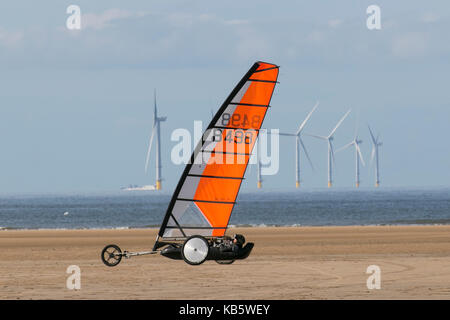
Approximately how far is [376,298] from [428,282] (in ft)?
8.62

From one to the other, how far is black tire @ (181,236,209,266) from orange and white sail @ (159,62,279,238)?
549mm

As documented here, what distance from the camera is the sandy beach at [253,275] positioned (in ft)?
53.3

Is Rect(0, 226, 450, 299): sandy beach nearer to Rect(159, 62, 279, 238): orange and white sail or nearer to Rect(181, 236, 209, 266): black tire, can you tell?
Rect(181, 236, 209, 266): black tire

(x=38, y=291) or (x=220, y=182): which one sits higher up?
(x=220, y=182)

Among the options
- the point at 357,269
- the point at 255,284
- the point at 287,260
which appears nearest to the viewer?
the point at 255,284

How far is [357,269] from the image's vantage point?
806 inches

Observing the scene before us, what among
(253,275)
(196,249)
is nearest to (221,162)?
(196,249)

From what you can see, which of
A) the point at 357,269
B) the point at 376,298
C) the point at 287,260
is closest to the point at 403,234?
the point at 287,260

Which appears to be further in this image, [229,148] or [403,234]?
[403,234]

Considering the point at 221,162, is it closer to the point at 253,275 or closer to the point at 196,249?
the point at 196,249

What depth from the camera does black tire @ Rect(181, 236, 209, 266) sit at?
17.6 m

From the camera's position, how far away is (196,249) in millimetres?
17672

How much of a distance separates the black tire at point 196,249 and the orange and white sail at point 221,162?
21.6 inches
